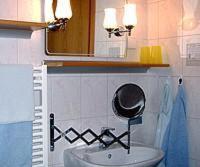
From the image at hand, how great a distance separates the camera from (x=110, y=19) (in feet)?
7.27

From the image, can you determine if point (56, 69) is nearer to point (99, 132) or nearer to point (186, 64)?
point (99, 132)

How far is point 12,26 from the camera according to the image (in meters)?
1.67

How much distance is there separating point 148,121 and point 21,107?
3.54 ft

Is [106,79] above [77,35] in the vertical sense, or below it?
below

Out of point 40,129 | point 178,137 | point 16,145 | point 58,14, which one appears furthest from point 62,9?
point 178,137

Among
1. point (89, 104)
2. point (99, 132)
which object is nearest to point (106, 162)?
point (99, 132)

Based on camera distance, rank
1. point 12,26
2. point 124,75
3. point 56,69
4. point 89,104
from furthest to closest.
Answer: point 124,75 < point 89,104 < point 56,69 < point 12,26

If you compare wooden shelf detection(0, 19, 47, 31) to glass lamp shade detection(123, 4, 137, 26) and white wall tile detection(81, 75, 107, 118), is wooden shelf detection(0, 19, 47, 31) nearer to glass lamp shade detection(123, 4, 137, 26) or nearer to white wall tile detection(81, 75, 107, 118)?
white wall tile detection(81, 75, 107, 118)

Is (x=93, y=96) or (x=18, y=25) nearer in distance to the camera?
(x=18, y=25)

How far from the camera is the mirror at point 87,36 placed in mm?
2004

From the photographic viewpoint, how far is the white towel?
5.52 feet

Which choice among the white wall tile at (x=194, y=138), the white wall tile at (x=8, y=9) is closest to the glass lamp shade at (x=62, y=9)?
the white wall tile at (x=8, y=9)

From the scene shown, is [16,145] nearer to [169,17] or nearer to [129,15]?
[129,15]

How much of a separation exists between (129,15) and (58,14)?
55 centimetres
